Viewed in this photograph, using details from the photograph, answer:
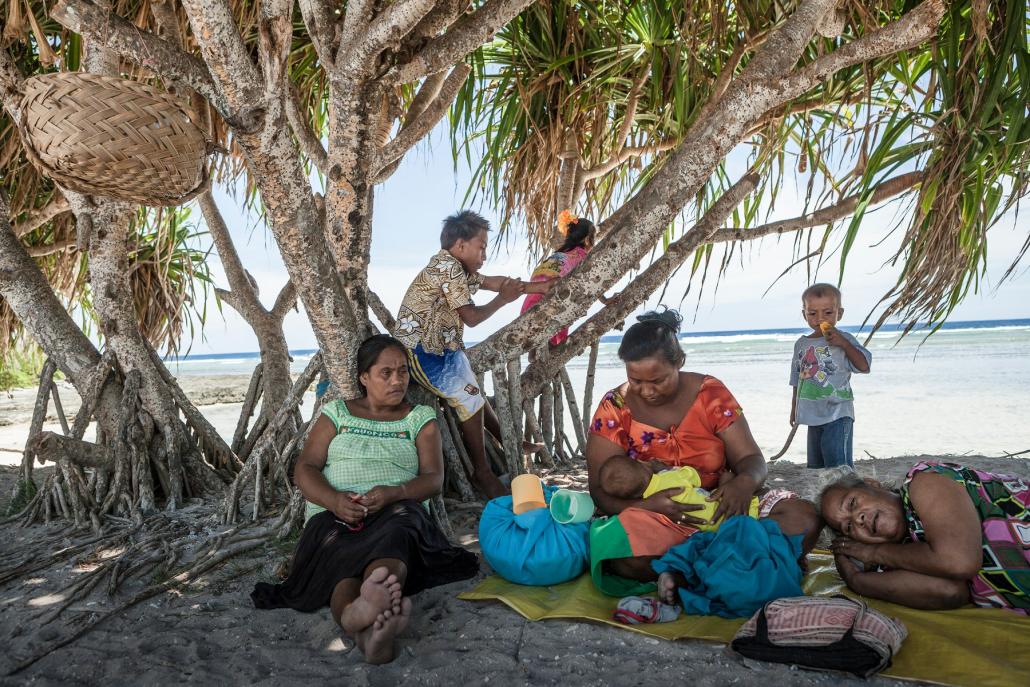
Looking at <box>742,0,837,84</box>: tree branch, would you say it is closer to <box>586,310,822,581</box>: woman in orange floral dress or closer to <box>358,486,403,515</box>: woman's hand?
<box>586,310,822,581</box>: woman in orange floral dress

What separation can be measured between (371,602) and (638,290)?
7.11 ft

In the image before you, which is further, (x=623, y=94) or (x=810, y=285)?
(x=623, y=94)

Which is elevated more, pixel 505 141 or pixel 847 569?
pixel 505 141

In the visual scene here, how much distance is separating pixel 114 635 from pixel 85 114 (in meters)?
1.48

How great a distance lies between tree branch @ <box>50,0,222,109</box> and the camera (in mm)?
2273

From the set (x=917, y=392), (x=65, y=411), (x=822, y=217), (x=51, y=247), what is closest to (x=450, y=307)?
(x=822, y=217)

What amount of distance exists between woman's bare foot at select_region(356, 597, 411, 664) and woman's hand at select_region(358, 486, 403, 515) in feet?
1.57

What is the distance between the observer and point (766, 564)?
1.92 meters

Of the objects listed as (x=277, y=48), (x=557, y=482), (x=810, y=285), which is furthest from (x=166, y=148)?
(x=810, y=285)

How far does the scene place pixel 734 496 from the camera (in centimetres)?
220

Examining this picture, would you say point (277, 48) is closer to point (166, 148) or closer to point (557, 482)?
point (166, 148)

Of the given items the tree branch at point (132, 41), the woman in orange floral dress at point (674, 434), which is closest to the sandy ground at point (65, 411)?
the tree branch at point (132, 41)

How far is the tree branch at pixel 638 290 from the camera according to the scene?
11.6 feet

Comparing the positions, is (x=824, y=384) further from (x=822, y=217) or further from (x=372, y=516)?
(x=372, y=516)
